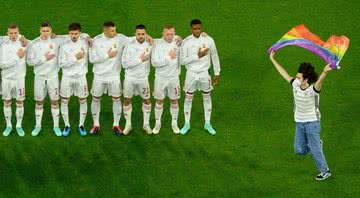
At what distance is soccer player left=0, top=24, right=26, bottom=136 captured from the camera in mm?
26031

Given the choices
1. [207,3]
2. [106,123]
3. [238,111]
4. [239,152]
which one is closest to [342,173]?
[239,152]

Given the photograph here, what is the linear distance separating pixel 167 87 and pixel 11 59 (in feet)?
11.9

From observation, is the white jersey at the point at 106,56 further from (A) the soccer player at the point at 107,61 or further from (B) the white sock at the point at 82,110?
(B) the white sock at the point at 82,110

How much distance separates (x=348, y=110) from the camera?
2756cm

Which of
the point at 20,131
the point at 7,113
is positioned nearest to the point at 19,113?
the point at 7,113

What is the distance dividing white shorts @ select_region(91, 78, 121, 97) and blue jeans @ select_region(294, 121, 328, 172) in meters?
4.71

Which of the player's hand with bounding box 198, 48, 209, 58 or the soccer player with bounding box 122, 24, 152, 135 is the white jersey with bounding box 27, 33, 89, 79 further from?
the player's hand with bounding box 198, 48, 209, 58

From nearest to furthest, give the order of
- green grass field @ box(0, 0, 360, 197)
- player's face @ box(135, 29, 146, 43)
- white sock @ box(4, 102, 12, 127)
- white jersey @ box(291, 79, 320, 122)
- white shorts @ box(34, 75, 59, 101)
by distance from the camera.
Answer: white jersey @ box(291, 79, 320, 122) → green grass field @ box(0, 0, 360, 197) → player's face @ box(135, 29, 146, 43) → white shorts @ box(34, 75, 59, 101) → white sock @ box(4, 102, 12, 127)

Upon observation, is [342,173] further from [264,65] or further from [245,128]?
[264,65]

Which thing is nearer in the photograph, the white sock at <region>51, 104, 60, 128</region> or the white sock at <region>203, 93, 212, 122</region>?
the white sock at <region>51, 104, 60, 128</region>

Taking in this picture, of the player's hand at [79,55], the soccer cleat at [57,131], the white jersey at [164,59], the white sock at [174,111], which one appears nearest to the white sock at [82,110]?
the soccer cleat at [57,131]

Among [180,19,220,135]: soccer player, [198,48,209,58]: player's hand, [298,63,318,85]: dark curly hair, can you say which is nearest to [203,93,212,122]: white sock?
[180,19,220,135]: soccer player

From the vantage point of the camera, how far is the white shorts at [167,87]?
1034 inches

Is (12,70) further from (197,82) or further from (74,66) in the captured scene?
(197,82)
